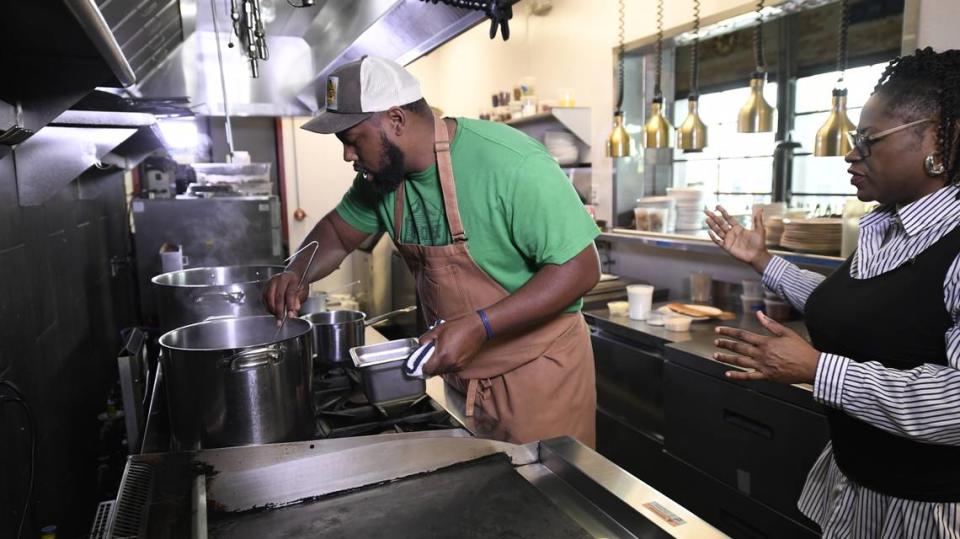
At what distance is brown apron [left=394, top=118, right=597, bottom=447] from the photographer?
64.9 inches

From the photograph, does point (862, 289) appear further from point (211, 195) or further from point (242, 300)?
point (211, 195)

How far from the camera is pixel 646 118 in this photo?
386 cm

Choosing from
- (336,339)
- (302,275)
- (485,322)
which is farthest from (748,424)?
(302,275)

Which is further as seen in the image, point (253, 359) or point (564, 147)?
point (564, 147)

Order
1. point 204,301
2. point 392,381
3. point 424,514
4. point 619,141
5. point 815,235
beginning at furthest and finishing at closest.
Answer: point 619,141 → point 815,235 → point 204,301 → point 392,381 → point 424,514

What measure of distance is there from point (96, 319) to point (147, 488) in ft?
7.71

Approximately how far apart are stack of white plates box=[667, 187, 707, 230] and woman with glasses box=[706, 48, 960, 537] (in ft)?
6.47

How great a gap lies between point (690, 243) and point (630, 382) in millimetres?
789

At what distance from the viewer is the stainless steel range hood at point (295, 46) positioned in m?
1.94

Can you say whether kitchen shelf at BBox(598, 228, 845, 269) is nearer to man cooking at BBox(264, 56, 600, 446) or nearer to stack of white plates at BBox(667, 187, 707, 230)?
stack of white plates at BBox(667, 187, 707, 230)

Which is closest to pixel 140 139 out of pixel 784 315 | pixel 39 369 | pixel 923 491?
pixel 39 369

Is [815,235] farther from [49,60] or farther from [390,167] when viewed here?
[49,60]

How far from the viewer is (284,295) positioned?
1647mm

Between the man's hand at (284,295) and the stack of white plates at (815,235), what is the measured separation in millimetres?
2107
